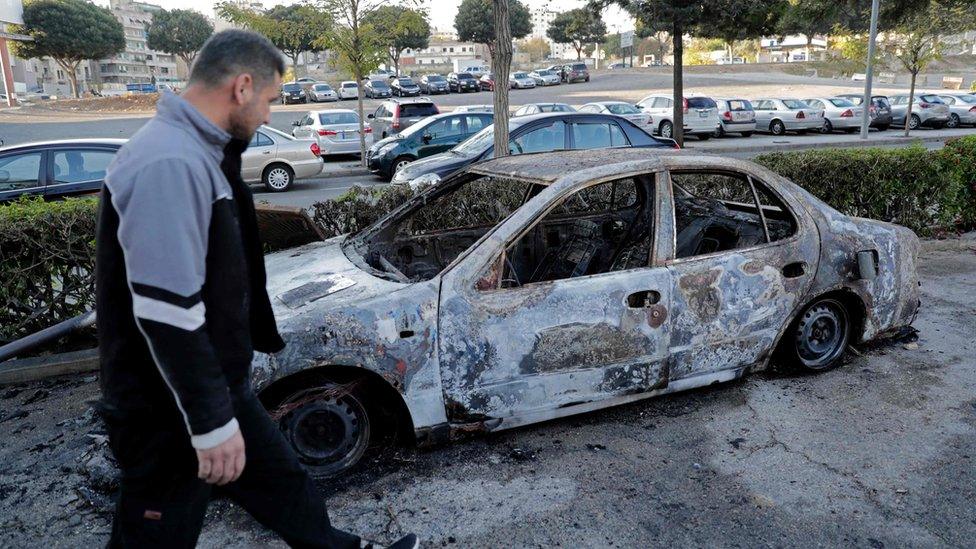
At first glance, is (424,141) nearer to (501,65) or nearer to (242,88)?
(501,65)

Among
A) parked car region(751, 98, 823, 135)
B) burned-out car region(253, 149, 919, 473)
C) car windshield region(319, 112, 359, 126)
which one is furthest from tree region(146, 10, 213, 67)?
burned-out car region(253, 149, 919, 473)

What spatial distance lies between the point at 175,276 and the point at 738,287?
10.7ft

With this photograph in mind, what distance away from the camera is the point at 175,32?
235 ft

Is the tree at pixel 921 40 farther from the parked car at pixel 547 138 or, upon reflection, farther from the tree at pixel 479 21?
the tree at pixel 479 21

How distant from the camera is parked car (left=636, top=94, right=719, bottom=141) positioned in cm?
2547

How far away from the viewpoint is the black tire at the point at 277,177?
1508cm

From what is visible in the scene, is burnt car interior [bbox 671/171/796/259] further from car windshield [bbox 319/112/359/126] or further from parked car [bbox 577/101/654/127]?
parked car [bbox 577/101/654/127]

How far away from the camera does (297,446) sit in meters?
3.48

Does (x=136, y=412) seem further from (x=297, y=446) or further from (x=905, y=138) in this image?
(x=905, y=138)

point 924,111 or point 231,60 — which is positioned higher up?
point 231,60

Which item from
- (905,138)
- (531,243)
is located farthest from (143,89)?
(531,243)

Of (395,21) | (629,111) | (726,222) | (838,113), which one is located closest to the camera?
(726,222)

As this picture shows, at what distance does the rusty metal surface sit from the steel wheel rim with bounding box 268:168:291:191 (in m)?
11.1

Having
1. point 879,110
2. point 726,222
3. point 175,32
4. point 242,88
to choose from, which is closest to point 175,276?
point 242,88
